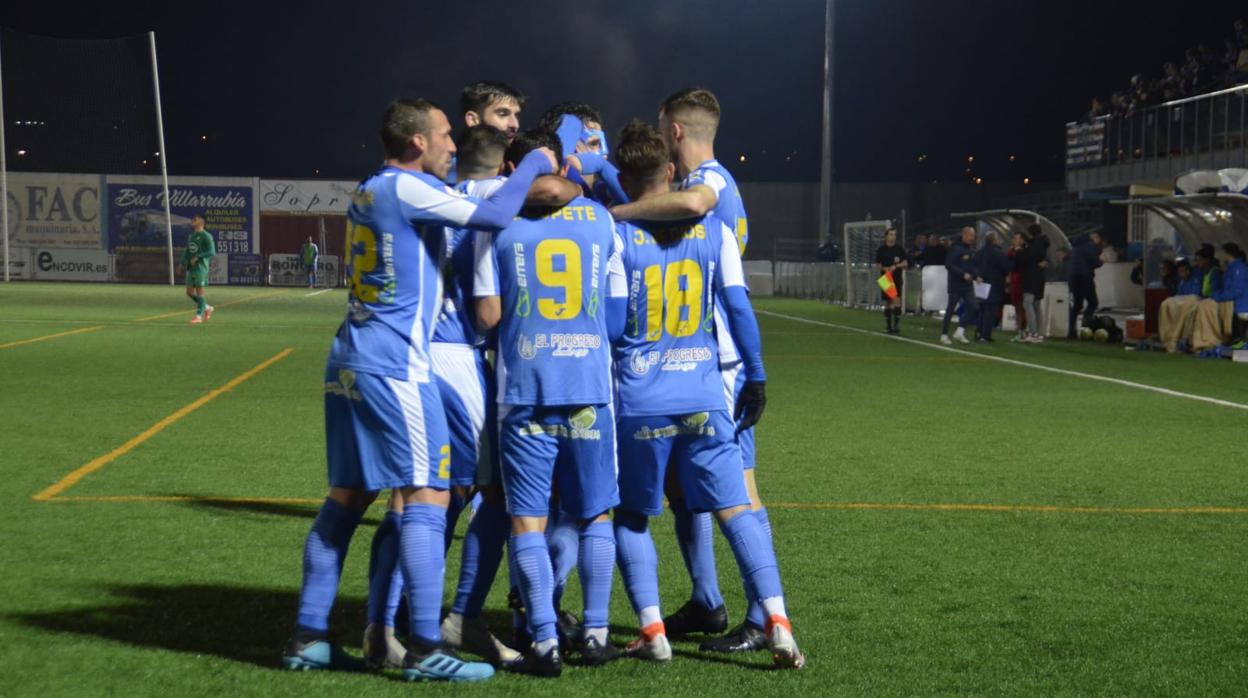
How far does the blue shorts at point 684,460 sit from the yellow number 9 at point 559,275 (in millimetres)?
479

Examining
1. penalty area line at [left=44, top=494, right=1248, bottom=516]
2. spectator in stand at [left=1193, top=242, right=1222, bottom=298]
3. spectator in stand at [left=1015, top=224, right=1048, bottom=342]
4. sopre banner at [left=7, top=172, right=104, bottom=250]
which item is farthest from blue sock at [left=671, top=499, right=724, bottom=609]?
sopre banner at [left=7, top=172, right=104, bottom=250]

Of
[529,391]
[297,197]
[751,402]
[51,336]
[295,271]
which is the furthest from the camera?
[297,197]

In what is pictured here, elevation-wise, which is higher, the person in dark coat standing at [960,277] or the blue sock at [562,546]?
the person in dark coat standing at [960,277]

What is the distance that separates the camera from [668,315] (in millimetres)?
5223

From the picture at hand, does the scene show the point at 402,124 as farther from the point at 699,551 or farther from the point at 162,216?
the point at 162,216

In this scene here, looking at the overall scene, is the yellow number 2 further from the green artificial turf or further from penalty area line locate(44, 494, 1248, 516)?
penalty area line locate(44, 494, 1248, 516)

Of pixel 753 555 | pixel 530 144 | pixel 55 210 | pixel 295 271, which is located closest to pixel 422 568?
pixel 753 555

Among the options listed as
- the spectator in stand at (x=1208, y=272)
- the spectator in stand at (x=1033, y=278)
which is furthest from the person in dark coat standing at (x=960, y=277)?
the spectator in stand at (x=1208, y=272)

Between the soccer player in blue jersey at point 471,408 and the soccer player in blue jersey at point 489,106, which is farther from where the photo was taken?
the soccer player in blue jersey at point 489,106

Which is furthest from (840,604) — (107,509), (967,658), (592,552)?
(107,509)

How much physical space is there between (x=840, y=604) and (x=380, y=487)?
2175mm

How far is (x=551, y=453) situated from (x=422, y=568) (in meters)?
0.58

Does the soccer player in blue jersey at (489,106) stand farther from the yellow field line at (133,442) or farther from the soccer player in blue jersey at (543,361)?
the yellow field line at (133,442)

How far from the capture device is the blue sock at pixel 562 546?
541 cm
